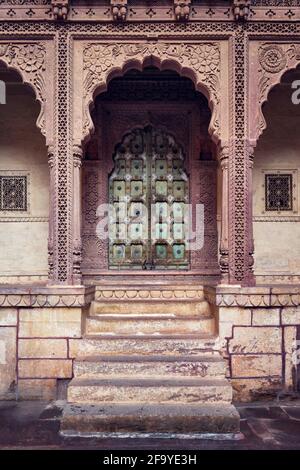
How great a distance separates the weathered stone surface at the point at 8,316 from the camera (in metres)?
5.96

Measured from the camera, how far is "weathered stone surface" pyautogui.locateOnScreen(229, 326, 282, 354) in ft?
19.4

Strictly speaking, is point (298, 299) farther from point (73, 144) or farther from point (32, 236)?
point (32, 236)

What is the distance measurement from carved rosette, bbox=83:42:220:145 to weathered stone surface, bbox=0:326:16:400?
2.77 metres

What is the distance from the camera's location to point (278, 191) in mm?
8086

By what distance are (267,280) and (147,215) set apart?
2.31 metres

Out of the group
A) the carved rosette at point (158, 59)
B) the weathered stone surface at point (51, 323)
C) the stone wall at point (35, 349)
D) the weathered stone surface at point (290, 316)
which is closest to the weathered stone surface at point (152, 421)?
the stone wall at point (35, 349)

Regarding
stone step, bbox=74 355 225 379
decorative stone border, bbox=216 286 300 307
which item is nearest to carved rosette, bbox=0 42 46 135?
stone step, bbox=74 355 225 379

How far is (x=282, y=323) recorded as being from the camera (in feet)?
19.6

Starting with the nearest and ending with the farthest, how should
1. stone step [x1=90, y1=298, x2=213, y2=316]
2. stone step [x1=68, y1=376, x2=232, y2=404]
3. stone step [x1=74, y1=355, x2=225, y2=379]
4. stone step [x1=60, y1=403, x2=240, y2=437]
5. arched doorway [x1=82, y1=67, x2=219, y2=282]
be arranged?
stone step [x1=60, y1=403, x2=240, y2=437]
stone step [x1=68, y1=376, x2=232, y2=404]
stone step [x1=74, y1=355, x2=225, y2=379]
stone step [x1=90, y1=298, x2=213, y2=316]
arched doorway [x1=82, y1=67, x2=219, y2=282]

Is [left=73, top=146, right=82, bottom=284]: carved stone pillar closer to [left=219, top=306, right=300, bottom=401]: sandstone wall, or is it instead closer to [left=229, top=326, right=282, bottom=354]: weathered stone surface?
[left=219, top=306, right=300, bottom=401]: sandstone wall

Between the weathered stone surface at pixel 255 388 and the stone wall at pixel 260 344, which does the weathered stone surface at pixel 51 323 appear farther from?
the weathered stone surface at pixel 255 388

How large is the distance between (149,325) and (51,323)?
1302 millimetres

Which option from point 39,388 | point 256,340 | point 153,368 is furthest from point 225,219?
point 39,388

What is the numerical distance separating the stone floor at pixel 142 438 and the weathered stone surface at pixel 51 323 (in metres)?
0.86
